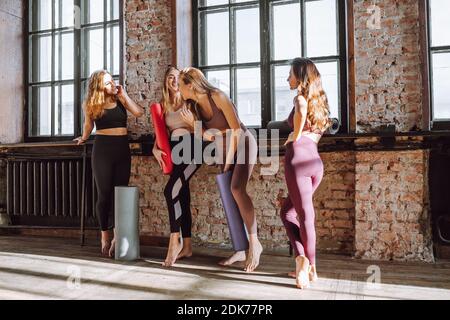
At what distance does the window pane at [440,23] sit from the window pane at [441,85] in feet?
0.40

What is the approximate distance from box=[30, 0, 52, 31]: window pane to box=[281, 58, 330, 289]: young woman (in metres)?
3.83

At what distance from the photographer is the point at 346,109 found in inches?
148

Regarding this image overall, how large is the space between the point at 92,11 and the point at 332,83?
3005mm

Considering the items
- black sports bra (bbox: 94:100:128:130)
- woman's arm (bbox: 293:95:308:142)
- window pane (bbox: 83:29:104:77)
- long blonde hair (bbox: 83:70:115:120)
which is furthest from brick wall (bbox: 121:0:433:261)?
window pane (bbox: 83:29:104:77)

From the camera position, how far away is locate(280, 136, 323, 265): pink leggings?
255cm

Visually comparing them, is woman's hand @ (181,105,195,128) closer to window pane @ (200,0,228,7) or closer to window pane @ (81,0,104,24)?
window pane @ (200,0,228,7)

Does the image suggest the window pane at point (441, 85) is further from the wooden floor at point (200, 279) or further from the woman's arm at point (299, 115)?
the woman's arm at point (299, 115)

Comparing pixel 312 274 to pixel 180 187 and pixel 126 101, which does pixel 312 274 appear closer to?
pixel 180 187

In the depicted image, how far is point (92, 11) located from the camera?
4.88 m

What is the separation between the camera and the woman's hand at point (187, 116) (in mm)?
3244

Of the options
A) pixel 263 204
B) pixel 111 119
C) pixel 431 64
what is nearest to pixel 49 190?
pixel 111 119
